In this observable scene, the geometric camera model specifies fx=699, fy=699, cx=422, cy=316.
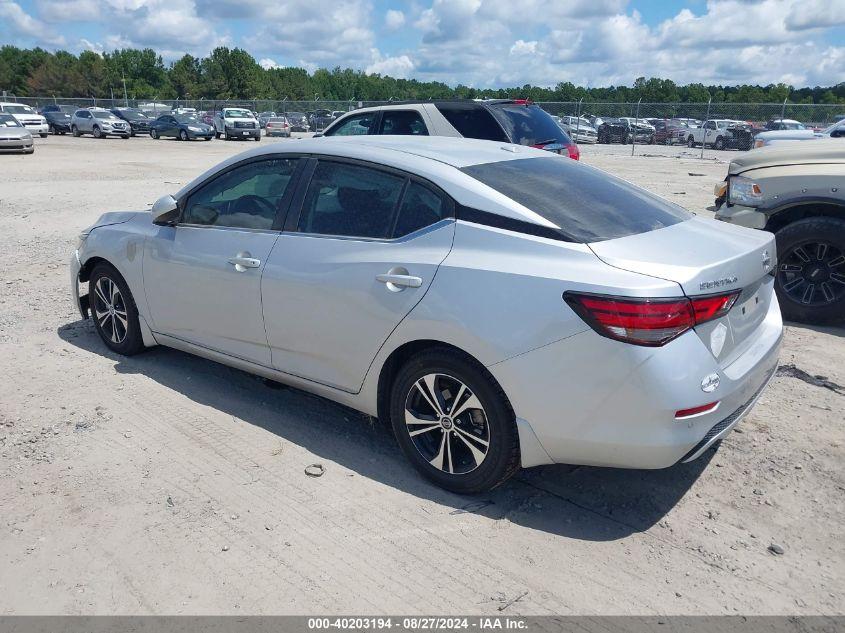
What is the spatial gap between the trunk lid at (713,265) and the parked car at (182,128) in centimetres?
3735

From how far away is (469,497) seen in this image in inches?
136

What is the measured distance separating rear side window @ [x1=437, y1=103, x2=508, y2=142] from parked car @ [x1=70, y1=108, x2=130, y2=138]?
34.0 m

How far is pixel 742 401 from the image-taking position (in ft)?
10.5

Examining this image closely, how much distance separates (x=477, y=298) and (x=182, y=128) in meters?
38.1

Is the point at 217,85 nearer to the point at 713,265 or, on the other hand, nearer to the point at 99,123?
the point at 99,123

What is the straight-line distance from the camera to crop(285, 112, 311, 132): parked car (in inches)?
1842

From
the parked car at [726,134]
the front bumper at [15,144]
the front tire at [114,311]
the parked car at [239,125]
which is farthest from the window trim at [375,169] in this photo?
the parked car at [239,125]

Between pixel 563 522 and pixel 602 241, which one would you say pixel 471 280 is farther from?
pixel 563 522

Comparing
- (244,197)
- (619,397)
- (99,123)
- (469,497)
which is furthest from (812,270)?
(99,123)

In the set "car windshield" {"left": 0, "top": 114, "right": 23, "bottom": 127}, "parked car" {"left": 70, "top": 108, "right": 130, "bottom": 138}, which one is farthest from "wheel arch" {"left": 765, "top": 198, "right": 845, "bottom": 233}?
"parked car" {"left": 70, "top": 108, "right": 130, "bottom": 138}

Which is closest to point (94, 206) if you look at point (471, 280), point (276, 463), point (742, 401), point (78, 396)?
point (78, 396)

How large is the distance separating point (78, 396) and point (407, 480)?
7.77 ft

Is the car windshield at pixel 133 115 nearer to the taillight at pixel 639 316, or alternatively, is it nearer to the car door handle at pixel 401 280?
the car door handle at pixel 401 280

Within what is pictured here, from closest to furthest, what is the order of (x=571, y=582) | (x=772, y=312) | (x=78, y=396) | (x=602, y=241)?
(x=571, y=582)
(x=602, y=241)
(x=772, y=312)
(x=78, y=396)
